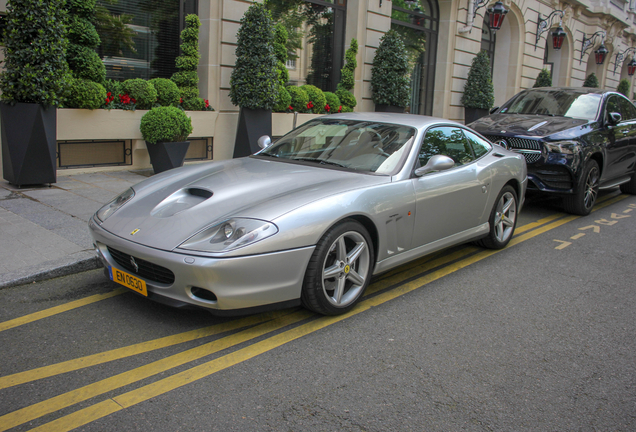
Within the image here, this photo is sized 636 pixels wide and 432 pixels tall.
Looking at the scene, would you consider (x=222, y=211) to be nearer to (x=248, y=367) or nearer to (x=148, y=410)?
(x=248, y=367)

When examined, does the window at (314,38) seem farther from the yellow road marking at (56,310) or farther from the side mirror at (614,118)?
the yellow road marking at (56,310)

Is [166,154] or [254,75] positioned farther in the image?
[254,75]

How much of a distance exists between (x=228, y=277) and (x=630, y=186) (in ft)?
31.5

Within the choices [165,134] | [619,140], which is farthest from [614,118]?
[165,134]

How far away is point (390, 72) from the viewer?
14.3m

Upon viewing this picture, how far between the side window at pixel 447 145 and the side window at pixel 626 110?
542cm

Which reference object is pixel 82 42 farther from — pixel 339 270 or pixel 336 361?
pixel 336 361

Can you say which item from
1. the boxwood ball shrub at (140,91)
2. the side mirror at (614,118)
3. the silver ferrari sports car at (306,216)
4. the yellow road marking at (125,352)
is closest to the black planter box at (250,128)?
the boxwood ball shrub at (140,91)

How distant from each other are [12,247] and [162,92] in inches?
220

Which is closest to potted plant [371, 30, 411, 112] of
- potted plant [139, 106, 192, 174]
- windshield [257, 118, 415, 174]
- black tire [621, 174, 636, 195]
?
black tire [621, 174, 636, 195]

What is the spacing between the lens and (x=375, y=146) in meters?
4.68

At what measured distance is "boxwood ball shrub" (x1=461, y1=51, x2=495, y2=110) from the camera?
18.3 m

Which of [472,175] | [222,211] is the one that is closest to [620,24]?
[472,175]

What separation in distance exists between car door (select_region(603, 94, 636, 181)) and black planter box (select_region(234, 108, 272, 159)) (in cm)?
594
